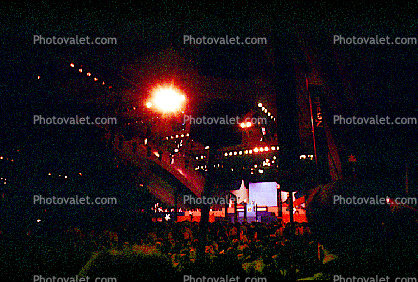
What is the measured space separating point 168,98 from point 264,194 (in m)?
23.3

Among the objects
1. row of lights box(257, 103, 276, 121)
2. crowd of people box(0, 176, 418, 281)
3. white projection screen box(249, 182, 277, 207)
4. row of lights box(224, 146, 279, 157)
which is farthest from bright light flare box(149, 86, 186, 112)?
white projection screen box(249, 182, 277, 207)

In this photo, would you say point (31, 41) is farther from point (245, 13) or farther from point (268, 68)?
point (268, 68)

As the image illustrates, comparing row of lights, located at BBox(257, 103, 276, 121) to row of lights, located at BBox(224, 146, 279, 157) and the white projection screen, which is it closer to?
row of lights, located at BBox(224, 146, 279, 157)

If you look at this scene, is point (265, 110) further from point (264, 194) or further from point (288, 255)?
point (264, 194)

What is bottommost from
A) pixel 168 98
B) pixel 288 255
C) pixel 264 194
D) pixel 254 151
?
pixel 288 255

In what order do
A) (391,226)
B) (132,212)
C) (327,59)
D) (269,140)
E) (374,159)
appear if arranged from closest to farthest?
1. (391,226)
2. (327,59)
3. (374,159)
4. (132,212)
5. (269,140)

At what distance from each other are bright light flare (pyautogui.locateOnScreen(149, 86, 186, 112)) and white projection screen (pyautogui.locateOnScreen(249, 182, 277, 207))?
22608 mm

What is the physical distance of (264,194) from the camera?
29266 millimetres

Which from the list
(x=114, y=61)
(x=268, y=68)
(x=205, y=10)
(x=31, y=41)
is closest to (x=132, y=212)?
(x=114, y=61)

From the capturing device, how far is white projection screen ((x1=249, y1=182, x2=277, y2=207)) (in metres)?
29.0

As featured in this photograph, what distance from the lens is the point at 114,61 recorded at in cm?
785

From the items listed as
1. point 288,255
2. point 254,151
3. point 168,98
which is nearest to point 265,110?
point 168,98

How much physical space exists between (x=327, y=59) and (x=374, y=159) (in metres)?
2.42

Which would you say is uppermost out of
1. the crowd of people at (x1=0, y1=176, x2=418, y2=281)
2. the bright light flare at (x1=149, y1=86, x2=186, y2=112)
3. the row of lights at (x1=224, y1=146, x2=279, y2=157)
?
Result: the bright light flare at (x1=149, y1=86, x2=186, y2=112)
